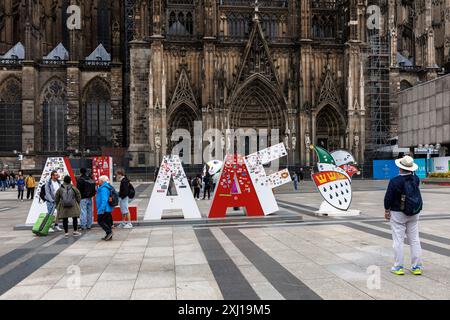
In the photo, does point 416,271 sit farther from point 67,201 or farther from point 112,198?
point 67,201

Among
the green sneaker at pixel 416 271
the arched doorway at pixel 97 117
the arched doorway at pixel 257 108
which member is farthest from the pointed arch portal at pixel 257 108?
the green sneaker at pixel 416 271

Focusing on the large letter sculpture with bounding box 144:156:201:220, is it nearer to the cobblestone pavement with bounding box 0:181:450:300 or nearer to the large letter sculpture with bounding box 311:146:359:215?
the cobblestone pavement with bounding box 0:181:450:300

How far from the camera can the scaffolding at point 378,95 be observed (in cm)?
4475

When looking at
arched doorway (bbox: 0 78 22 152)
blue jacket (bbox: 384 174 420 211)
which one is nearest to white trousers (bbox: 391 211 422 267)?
blue jacket (bbox: 384 174 420 211)

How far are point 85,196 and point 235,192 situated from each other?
4434 mm

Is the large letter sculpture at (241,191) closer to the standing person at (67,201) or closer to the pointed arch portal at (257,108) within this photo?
the standing person at (67,201)

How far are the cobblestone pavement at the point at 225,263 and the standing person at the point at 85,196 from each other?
459mm

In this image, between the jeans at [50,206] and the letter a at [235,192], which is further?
the letter a at [235,192]

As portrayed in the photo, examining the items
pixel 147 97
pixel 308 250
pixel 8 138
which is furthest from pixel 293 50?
pixel 308 250

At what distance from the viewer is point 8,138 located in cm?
4603

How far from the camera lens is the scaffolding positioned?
4475 cm

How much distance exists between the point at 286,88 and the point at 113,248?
3496cm

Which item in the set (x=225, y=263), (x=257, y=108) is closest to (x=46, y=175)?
(x=225, y=263)
